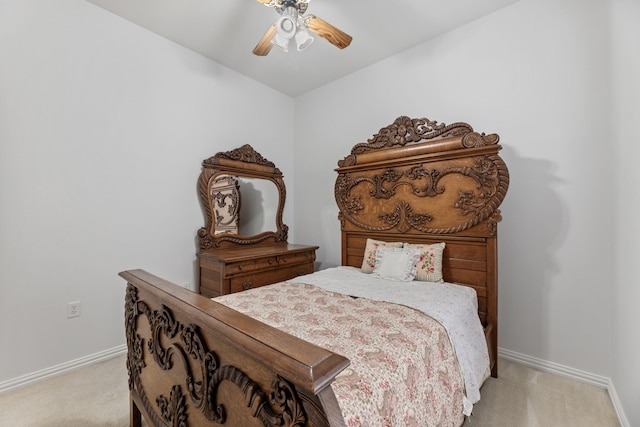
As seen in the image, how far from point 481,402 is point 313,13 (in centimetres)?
322

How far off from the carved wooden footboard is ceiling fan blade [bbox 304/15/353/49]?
1936 mm

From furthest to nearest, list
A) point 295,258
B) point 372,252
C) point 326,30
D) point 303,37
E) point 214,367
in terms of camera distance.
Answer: point 295,258
point 372,252
point 326,30
point 303,37
point 214,367

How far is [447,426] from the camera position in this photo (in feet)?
3.95

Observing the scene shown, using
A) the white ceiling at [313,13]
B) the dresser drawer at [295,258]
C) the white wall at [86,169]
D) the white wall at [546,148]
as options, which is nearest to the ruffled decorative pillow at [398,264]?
the white wall at [546,148]

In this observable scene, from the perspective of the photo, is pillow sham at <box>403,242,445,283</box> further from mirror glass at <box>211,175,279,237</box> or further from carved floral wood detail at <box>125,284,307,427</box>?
mirror glass at <box>211,175,279,237</box>

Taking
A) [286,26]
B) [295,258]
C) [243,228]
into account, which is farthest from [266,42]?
[295,258]

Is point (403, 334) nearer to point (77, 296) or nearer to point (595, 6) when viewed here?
point (77, 296)

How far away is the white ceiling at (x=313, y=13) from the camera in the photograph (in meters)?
2.29

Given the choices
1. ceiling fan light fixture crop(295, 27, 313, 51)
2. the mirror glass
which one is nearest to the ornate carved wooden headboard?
the mirror glass

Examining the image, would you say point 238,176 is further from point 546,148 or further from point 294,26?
point 546,148

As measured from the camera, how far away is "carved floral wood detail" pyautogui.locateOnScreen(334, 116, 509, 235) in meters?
2.11

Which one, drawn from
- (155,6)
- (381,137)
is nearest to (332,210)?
(381,137)

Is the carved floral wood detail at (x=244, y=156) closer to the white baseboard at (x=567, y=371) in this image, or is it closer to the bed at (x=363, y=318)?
the bed at (x=363, y=318)

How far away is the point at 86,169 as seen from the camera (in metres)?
2.24
